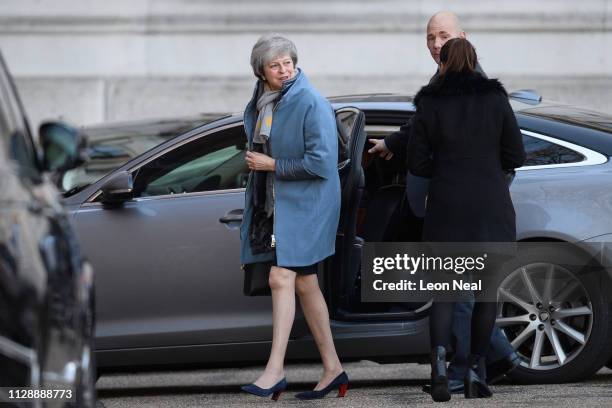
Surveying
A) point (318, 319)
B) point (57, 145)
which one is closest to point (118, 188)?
point (318, 319)

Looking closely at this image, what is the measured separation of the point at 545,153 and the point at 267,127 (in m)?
1.44

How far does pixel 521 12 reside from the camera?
1711 centimetres

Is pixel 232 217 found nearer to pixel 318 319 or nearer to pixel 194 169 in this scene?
pixel 194 169

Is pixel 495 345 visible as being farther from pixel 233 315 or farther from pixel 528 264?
pixel 233 315

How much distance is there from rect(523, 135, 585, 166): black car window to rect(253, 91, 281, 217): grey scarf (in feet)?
4.34

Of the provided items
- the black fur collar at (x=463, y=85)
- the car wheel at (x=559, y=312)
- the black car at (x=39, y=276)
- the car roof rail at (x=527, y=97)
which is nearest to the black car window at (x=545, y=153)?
the car wheel at (x=559, y=312)

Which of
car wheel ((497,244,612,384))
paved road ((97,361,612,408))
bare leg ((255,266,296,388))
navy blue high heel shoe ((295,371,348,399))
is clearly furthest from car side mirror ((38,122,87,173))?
car wheel ((497,244,612,384))

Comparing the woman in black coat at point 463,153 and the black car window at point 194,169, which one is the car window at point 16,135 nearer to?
the woman in black coat at point 463,153

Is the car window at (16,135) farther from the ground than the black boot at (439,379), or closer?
farther from the ground

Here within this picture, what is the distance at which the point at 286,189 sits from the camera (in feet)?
23.0

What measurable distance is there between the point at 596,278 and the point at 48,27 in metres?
10.9

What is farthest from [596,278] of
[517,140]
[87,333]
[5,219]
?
[5,219]

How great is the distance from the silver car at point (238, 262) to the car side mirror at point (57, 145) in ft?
8.70

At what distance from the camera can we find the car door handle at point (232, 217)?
7527 millimetres
